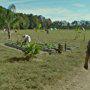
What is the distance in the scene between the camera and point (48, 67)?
1555 cm

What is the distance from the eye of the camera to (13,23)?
48094 mm

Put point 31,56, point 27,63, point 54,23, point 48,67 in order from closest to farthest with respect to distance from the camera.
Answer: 1. point 48,67
2. point 27,63
3. point 31,56
4. point 54,23

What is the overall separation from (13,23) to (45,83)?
→ 120ft

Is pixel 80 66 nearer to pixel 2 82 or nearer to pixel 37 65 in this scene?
pixel 37 65

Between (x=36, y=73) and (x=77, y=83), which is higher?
(x=36, y=73)

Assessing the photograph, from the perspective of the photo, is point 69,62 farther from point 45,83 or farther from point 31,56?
point 45,83

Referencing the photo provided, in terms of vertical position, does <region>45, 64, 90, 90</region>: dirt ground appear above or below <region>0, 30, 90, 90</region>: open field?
below

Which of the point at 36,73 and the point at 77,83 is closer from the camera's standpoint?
the point at 77,83

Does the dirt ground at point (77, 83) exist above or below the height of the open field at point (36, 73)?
below

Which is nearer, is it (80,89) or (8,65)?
(80,89)

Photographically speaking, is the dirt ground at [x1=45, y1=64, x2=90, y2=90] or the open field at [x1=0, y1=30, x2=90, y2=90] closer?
the open field at [x1=0, y1=30, x2=90, y2=90]

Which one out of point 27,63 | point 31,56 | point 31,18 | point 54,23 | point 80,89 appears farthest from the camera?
point 54,23

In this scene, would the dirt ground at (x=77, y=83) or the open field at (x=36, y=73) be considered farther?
the dirt ground at (x=77, y=83)

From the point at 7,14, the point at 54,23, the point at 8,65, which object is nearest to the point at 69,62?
the point at 8,65
